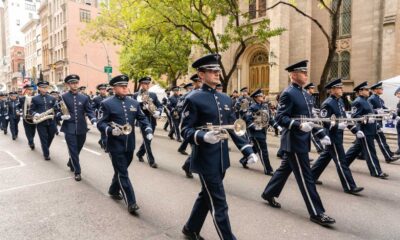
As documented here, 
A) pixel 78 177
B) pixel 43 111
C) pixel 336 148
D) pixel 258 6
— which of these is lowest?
pixel 78 177

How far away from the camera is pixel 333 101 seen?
6.68 m

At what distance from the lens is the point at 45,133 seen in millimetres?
10008

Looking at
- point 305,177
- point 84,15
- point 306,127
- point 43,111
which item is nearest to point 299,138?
point 306,127

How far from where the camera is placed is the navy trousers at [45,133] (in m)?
9.88

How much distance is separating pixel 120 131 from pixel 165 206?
154 centimetres

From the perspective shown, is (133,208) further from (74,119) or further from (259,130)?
(259,130)

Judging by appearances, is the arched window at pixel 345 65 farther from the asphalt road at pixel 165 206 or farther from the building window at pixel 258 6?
the asphalt road at pixel 165 206

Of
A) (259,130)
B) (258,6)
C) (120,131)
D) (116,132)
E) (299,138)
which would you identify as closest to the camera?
(299,138)

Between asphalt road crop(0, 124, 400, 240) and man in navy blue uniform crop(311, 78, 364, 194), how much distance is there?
0.31 metres

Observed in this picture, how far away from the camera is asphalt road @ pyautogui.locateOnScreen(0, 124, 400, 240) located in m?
4.60

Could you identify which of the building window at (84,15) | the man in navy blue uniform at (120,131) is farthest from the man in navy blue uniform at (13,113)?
the building window at (84,15)

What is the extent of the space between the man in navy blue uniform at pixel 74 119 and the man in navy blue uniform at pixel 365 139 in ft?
20.2

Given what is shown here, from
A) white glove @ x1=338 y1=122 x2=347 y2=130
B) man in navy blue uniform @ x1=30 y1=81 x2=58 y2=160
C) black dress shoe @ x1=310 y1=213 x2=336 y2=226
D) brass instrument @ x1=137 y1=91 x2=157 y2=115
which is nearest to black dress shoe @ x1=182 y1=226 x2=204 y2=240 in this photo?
black dress shoe @ x1=310 y1=213 x2=336 y2=226

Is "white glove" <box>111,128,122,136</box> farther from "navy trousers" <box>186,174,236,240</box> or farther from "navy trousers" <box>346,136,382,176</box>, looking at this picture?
"navy trousers" <box>346,136,382,176</box>
